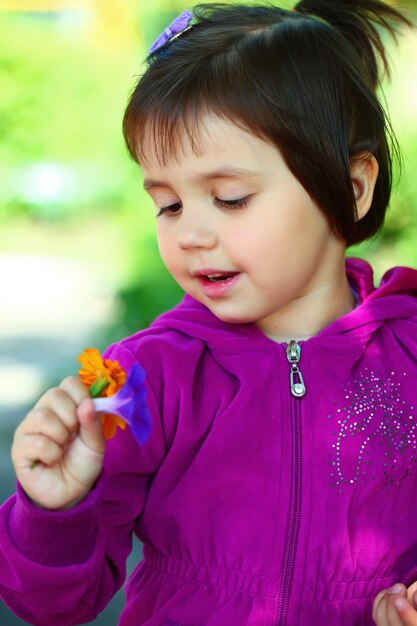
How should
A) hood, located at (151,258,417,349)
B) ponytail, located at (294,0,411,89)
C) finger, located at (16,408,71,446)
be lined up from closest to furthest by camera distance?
finger, located at (16,408,71,446) < hood, located at (151,258,417,349) < ponytail, located at (294,0,411,89)

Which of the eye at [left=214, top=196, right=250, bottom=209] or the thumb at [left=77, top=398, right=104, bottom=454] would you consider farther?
the eye at [left=214, top=196, right=250, bottom=209]

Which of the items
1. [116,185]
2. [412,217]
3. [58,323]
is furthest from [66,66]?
[412,217]

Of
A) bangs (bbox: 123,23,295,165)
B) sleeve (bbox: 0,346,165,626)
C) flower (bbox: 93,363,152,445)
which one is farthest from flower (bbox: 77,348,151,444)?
bangs (bbox: 123,23,295,165)

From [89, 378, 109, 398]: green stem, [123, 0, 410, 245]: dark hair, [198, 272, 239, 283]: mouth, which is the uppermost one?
[123, 0, 410, 245]: dark hair

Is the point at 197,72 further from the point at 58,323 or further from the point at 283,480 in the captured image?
the point at 58,323

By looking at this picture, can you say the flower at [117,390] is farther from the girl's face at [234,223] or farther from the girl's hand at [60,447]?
the girl's face at [234,223]

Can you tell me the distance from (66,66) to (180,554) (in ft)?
28.2

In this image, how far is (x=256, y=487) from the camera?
6.55 feet

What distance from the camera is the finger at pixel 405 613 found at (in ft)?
5.93

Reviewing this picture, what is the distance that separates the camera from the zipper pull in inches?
79.5

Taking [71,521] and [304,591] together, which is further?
[304,591]

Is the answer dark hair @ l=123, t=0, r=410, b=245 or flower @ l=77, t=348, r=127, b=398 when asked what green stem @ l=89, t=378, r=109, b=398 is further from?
dark hair @ l=123, t=0, r=410, b=245

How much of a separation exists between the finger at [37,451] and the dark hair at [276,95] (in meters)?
0.63

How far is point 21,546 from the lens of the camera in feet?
5.74
